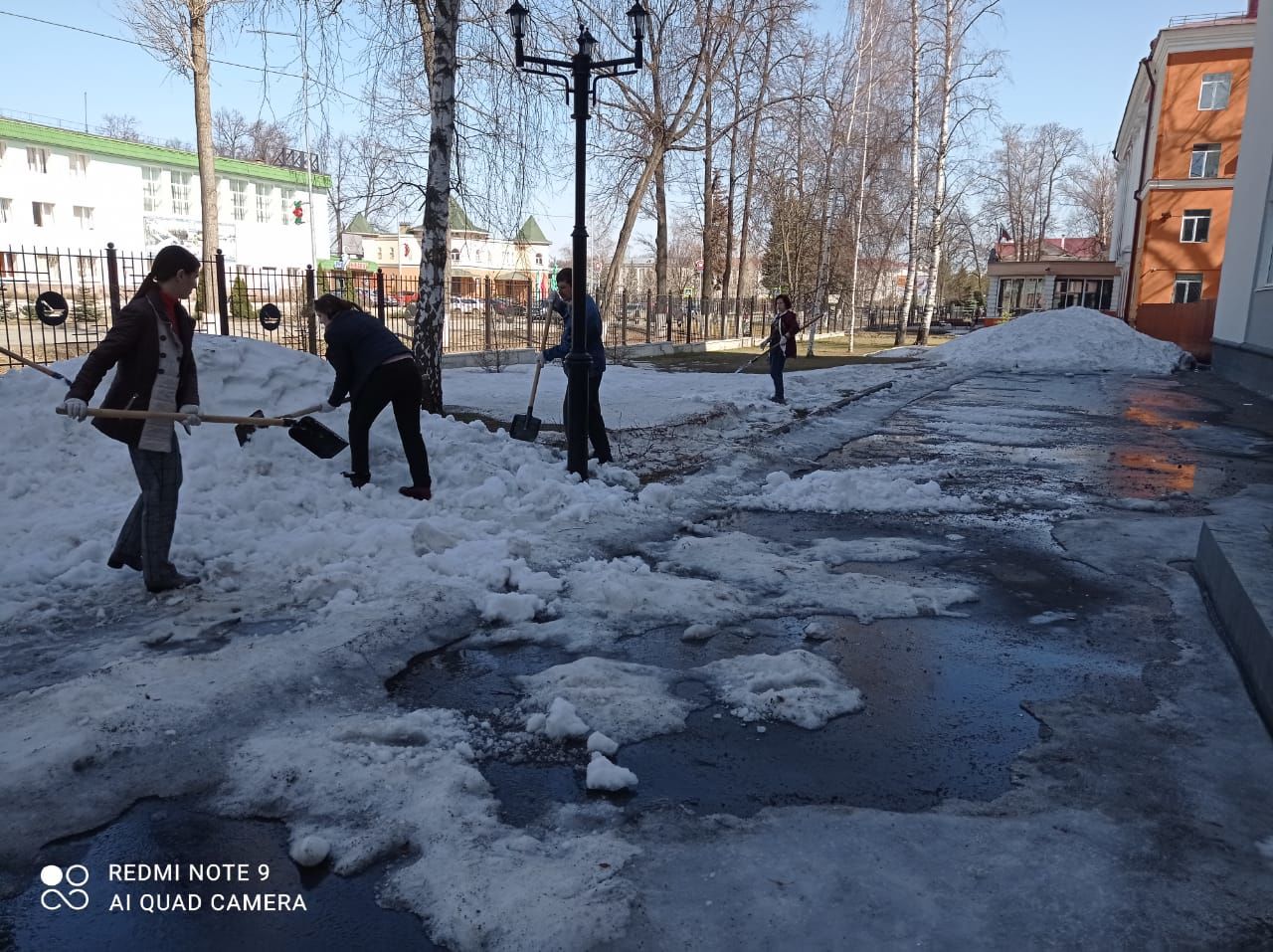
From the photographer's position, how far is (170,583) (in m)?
4.95

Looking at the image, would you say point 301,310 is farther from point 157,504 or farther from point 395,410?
point 157,504

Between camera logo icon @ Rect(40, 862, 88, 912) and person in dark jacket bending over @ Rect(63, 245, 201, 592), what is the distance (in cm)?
248

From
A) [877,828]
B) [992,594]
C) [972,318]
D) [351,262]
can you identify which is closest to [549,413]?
[992,594]

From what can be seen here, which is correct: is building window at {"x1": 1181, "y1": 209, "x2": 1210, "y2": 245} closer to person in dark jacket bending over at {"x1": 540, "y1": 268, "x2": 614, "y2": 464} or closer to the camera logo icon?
person in dark jacket bending over at {"x1": 540, "y1": 268, "x2": 614, "y2": 464}

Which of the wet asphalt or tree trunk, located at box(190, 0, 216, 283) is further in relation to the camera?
tree trunk, located at box(190, 0, 216, 283)

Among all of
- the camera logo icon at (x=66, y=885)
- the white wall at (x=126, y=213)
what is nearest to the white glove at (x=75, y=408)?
the camera logo icon at (x=66, y=885)

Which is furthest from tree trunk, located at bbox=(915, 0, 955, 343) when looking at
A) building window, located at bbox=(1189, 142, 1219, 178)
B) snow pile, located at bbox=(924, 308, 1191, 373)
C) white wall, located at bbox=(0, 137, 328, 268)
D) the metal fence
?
white wall, located at bbox=(0, 137, 328, 268)

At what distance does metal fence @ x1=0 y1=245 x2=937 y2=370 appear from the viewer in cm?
1429

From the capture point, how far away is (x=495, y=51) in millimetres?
12203

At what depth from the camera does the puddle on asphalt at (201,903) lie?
2389mm

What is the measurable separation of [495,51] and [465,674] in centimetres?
1056

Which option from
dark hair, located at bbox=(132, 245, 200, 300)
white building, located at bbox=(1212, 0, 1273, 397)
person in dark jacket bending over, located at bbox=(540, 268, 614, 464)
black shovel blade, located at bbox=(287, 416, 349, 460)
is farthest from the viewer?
white building, located at bbox=(1212, 0, 1273, 397)

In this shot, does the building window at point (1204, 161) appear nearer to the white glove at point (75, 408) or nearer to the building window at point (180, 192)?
the white glove at point (75, 408)

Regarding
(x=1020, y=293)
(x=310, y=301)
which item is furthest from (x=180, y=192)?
(x=1020, y=293)
